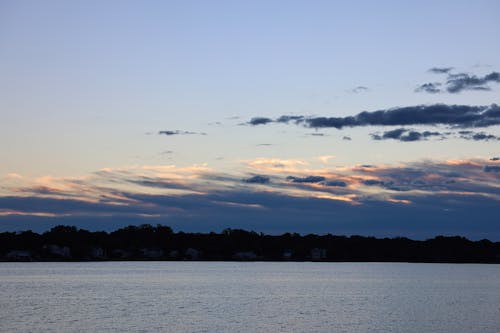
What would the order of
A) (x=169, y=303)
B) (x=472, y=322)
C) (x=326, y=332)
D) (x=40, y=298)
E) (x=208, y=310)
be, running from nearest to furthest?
(x=326, y=332) → (x=472, y=322) → (x=208, y=310) → (x=169, y=303) → (x=40, y=298)

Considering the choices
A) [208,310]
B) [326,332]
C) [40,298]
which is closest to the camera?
[326,332]

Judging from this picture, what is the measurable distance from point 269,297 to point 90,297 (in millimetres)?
23325

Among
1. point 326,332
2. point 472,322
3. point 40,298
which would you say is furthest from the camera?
point 40,298

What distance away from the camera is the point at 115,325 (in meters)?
65.6

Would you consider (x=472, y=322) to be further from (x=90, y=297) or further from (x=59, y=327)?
(x=90, y=297)

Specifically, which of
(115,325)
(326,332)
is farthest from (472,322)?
(115,325)

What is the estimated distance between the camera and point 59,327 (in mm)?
63500

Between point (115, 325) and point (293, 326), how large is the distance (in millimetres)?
15252

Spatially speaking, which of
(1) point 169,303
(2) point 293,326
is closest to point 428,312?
(2) point 293,326

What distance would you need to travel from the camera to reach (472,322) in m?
71.9

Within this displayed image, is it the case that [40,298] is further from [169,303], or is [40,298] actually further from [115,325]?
[115,325]

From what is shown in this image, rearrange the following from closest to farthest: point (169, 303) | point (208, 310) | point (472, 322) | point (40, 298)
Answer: point (472, 322) < point (208, 310) < point (169, 303) < point (40, 298)

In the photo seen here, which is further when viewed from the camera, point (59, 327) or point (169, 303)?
point (169, 303)

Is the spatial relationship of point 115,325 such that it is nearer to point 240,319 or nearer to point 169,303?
point 240,319
